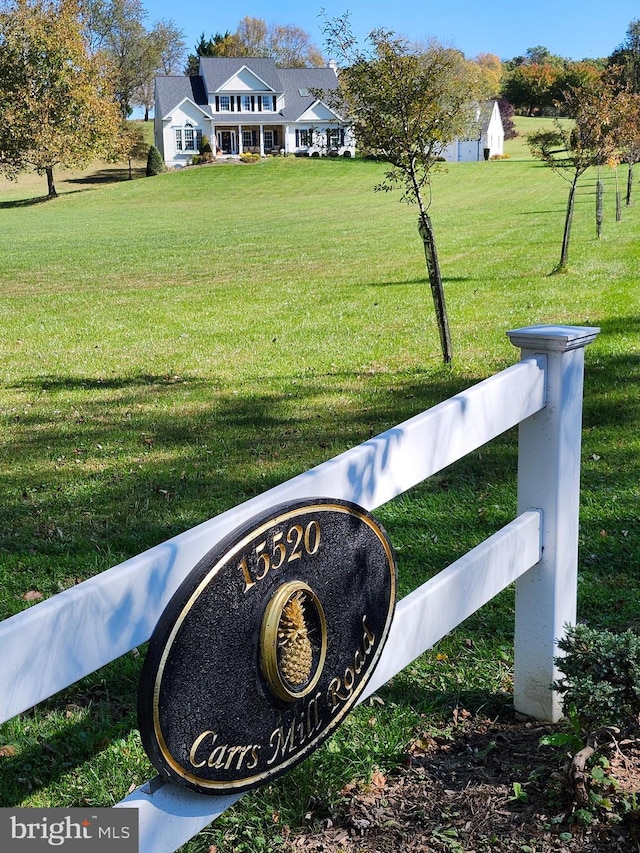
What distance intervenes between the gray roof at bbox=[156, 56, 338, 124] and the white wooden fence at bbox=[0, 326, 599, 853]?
2733 inches

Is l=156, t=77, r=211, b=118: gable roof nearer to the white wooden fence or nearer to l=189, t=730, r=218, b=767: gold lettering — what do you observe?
the white wooden fence

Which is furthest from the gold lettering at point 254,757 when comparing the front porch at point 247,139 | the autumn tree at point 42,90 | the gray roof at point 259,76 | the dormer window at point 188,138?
the gray roof at point 259,76

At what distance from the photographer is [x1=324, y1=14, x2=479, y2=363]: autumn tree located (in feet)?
A: 29.6

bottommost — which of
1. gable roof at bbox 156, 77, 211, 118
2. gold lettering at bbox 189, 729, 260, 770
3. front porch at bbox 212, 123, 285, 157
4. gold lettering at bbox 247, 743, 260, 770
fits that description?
gold lettering at bbox 247, 743, 260, 770

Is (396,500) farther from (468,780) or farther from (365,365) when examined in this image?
(365,365)

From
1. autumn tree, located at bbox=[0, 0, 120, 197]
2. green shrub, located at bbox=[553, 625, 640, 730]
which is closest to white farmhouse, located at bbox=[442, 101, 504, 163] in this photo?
autumn tree, located at bbox=[0, 0, 120, 197]

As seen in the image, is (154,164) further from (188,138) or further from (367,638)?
(367,638)

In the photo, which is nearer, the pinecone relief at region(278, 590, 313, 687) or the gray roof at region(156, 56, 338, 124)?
the pinecone relief at region(278, 590, 313, 687)

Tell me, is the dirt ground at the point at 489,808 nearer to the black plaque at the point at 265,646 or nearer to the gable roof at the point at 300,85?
the black plaque at the point at 265,646

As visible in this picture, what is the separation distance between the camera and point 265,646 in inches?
81.5

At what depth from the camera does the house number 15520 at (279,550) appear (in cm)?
200

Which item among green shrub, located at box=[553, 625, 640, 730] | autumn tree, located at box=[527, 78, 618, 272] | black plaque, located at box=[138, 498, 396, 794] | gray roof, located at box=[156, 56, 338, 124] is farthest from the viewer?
gray roof, located at box=[156, 56, 338, 124]

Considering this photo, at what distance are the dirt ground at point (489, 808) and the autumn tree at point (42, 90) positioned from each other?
18527mm

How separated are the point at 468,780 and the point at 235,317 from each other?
430 inches
